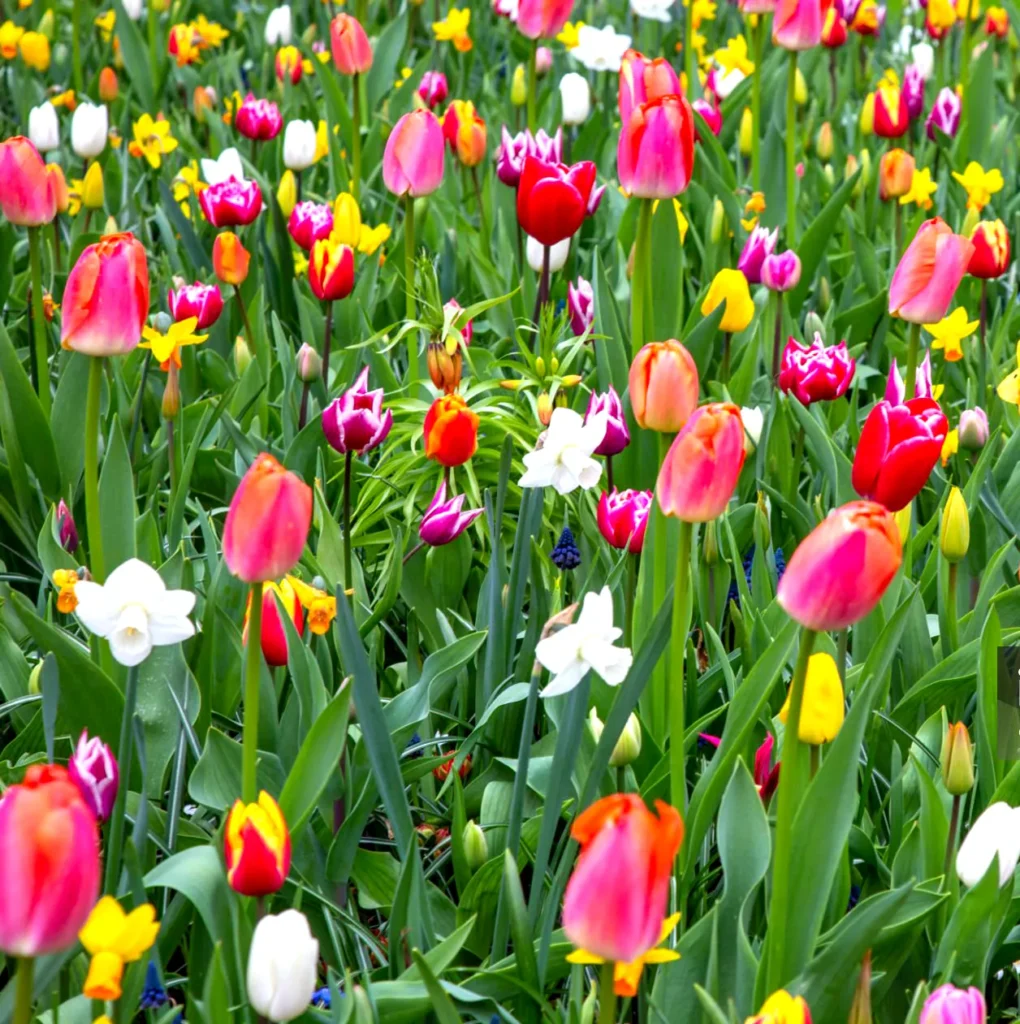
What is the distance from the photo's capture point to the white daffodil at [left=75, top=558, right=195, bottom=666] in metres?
1.09

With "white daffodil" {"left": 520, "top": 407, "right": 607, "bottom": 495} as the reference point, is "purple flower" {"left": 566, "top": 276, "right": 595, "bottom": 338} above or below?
below

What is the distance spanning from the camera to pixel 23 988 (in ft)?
2.91

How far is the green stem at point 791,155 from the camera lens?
263cm

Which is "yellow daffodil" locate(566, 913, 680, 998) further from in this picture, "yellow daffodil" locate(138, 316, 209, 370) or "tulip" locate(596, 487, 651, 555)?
"yellow daffodil" locate(138, 316, 209, 370)

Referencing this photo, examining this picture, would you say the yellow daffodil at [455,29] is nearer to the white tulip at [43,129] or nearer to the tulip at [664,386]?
the white tulip at [43,129]

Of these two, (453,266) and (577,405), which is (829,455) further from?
(453,266)

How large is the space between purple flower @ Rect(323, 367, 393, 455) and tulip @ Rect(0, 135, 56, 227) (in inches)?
20.7

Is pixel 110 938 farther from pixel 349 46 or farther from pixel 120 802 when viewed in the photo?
pixel 349 46

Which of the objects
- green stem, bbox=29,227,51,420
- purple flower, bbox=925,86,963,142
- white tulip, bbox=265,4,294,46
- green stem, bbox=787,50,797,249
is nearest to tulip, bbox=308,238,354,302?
green stem, bbox=29,227,51,420

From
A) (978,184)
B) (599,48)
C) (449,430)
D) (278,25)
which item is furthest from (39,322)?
(278,25)

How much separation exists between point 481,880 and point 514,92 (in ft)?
7.66

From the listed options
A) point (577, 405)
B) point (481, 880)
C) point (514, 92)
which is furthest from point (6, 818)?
point (514, 92)

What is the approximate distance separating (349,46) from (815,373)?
4.52 ft

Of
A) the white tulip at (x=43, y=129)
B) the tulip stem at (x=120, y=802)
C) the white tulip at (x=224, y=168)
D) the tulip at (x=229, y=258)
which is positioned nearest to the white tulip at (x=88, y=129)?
the white tulip at (x=43, y=129)
